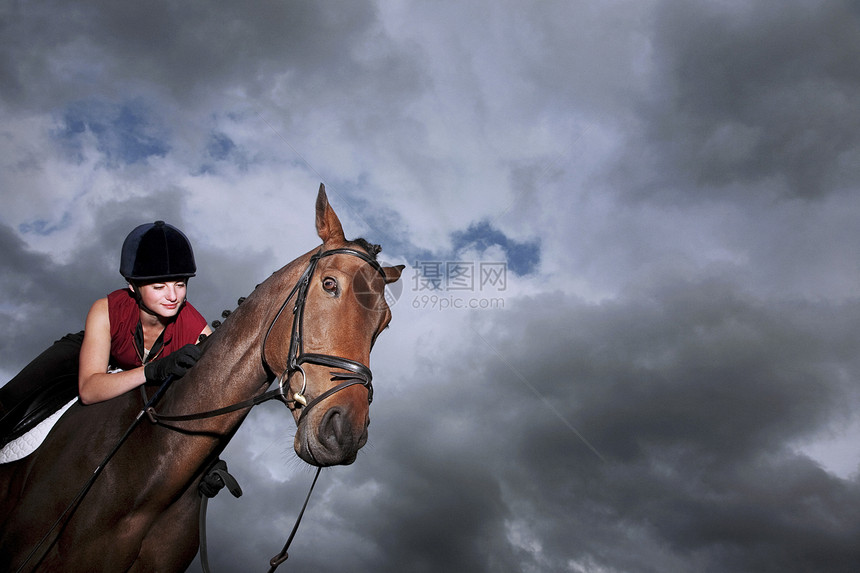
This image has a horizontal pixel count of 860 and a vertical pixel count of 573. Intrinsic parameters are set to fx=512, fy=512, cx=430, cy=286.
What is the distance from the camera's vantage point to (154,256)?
541 centimetres

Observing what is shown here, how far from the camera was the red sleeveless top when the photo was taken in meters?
5.30

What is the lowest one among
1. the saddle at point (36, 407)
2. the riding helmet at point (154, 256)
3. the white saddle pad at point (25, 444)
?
the white saddle pad at point (25, 444)

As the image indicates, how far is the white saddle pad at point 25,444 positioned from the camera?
16.1 ft

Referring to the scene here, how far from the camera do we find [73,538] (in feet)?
13.9

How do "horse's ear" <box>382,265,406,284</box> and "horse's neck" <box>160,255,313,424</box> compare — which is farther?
"horse's ear" <box>382,265,406,284</box>

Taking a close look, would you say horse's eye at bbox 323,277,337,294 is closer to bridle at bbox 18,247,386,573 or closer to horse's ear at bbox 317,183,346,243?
bridle at bbox 18,247,386,573

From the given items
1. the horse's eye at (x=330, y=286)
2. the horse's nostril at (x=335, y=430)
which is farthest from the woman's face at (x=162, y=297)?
the horse's nostril at (x=335, y=430)

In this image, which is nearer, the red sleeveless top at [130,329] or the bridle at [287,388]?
the bridle at [287,388]

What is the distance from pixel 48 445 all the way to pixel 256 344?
7.41ft

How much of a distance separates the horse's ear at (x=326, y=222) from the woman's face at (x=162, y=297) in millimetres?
1647

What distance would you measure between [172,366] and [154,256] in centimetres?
132

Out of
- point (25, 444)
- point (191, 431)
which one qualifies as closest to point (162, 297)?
point (191, 431)

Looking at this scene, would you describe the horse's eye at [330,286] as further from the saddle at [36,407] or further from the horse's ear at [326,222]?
the saddle at [36,407]

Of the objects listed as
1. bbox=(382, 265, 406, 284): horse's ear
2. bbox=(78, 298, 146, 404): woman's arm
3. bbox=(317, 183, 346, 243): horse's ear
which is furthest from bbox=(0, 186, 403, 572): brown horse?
bbox=(382, 265, 406, 284): horse's ear
